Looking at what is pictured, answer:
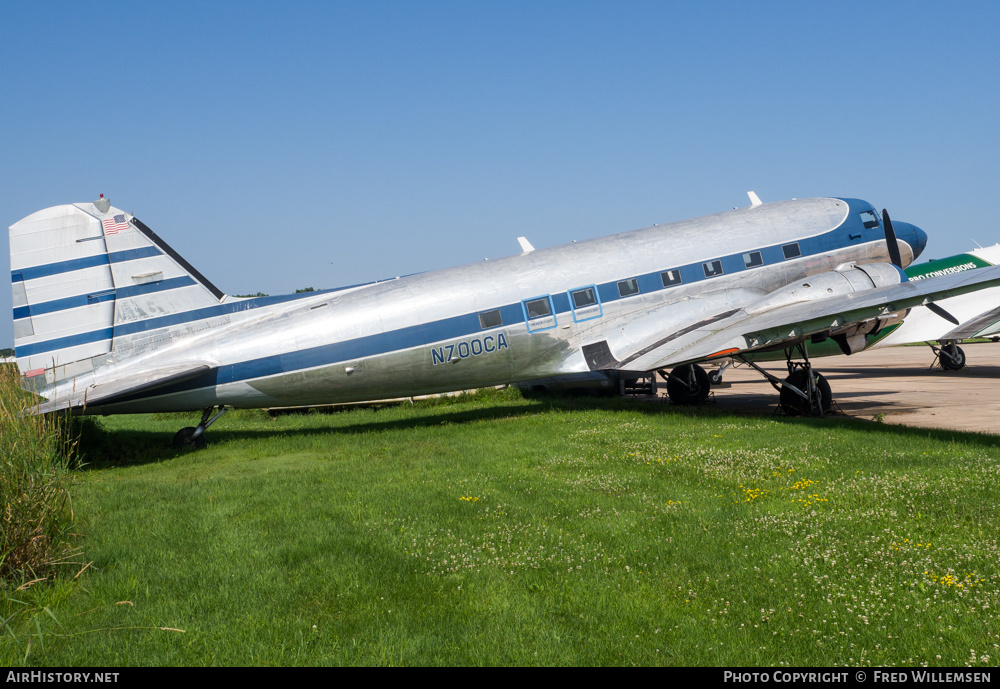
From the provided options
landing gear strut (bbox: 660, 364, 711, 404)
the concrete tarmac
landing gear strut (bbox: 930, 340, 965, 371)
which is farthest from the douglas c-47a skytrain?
landing gear strut (bbox: 930, 340, 965, 371)

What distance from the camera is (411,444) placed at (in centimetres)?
1434

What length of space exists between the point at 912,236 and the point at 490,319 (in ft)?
42.1

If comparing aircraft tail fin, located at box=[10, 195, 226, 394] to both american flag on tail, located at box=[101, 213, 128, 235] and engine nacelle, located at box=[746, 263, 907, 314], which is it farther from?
engine nacelle, located at box=[746, 263, 907, 314]

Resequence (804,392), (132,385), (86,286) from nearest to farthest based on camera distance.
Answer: (132,385) < (86,286) < (804,392)

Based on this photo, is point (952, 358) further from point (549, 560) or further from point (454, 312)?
point (549, 560)

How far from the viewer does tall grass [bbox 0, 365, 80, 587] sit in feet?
21.0

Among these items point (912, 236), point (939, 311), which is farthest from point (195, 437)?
point (912, 236)

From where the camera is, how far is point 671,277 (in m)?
17.5

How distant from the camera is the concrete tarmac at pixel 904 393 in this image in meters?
16.5

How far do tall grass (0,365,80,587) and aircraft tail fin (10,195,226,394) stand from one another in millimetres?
7746

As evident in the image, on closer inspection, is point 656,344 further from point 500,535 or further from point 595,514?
point 500,535

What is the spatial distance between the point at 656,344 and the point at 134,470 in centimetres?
1175

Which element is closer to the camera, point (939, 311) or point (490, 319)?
point (939, 311)

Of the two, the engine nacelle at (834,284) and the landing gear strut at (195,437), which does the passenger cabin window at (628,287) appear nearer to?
the engine nacelle at (834,284)
